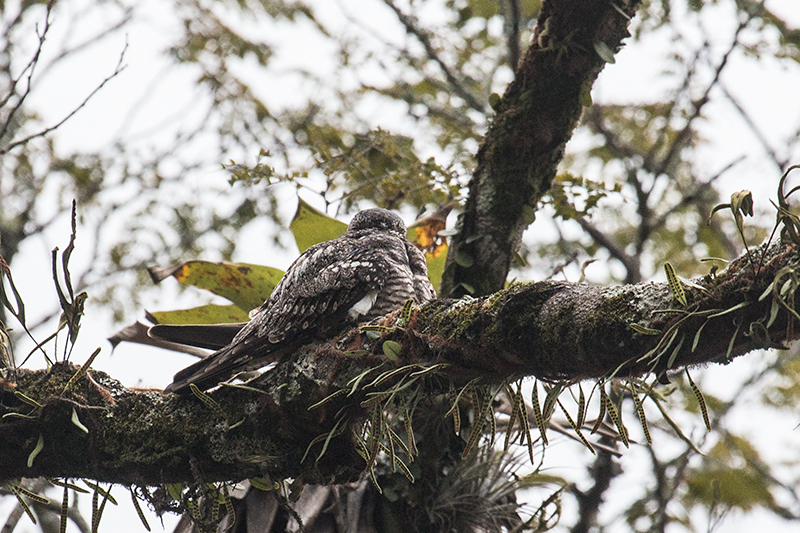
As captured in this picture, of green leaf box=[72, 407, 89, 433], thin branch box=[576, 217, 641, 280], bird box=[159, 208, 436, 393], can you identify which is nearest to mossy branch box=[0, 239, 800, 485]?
green leaf box=[72, 407, 89, 433]

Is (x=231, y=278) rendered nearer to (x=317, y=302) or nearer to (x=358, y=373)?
(x=317, y=302)

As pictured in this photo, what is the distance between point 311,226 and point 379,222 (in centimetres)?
40

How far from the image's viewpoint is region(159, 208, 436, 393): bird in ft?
7.76

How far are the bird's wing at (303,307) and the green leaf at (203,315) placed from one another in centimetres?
64

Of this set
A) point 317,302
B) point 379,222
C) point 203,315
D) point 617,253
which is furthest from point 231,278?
point 617,253

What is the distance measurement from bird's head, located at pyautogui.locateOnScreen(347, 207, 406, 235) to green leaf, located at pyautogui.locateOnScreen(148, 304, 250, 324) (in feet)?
2.36

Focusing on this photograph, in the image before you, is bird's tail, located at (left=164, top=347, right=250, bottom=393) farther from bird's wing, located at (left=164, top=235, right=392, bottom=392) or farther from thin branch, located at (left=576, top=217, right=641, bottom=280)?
thin branch, located at (left=576, top=217, right=641, bottom=280)

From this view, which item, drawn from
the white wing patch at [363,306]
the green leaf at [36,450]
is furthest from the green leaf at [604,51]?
the green leaf at [36,450]

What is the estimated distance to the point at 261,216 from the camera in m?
8.00

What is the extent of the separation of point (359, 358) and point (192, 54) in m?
7.62

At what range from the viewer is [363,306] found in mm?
2609

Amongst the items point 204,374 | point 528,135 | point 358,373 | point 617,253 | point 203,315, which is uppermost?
point 617,253

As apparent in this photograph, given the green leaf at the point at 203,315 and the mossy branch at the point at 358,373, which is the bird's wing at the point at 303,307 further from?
Answer: the green leaf at the point at 203,315

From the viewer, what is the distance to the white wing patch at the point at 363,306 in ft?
8.48
